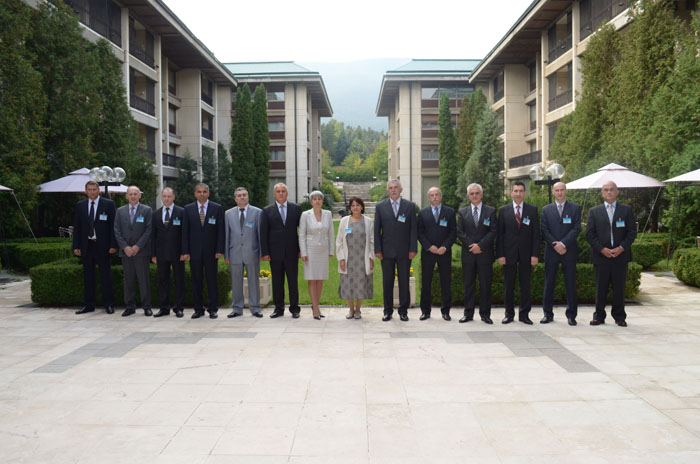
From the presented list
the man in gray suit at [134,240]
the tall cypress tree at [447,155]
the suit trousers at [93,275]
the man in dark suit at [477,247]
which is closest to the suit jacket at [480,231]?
the man in dark suit at [477,247]

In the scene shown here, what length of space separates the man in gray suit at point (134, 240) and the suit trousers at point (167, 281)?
0.32m

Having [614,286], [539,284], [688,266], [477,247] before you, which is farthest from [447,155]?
[614,286]

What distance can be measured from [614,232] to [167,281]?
7116mm

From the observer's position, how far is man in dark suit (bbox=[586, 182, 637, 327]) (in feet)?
28.8

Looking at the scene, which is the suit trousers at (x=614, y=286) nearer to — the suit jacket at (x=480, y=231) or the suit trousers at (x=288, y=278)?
the suit jacket at (x=480, y=231)

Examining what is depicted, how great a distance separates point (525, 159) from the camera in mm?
38219

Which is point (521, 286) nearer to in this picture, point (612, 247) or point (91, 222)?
point (612, 247)

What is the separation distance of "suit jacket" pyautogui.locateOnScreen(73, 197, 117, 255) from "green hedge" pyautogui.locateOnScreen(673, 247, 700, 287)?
457 inches

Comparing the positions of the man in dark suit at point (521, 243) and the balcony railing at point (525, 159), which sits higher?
the balcony railing at point (525, 159)

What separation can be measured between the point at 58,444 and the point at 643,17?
67.4 ft

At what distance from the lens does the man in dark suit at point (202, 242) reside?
9.66 metres

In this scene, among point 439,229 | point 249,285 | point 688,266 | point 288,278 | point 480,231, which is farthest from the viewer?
point 688,266

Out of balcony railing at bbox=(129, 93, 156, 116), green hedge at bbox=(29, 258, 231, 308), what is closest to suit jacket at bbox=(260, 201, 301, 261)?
green hedge at bbox=(29, 258, 231, 308)

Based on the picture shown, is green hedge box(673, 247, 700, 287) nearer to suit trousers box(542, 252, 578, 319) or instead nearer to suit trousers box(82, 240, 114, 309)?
suit trousers box(542, 252, 578, 319)
